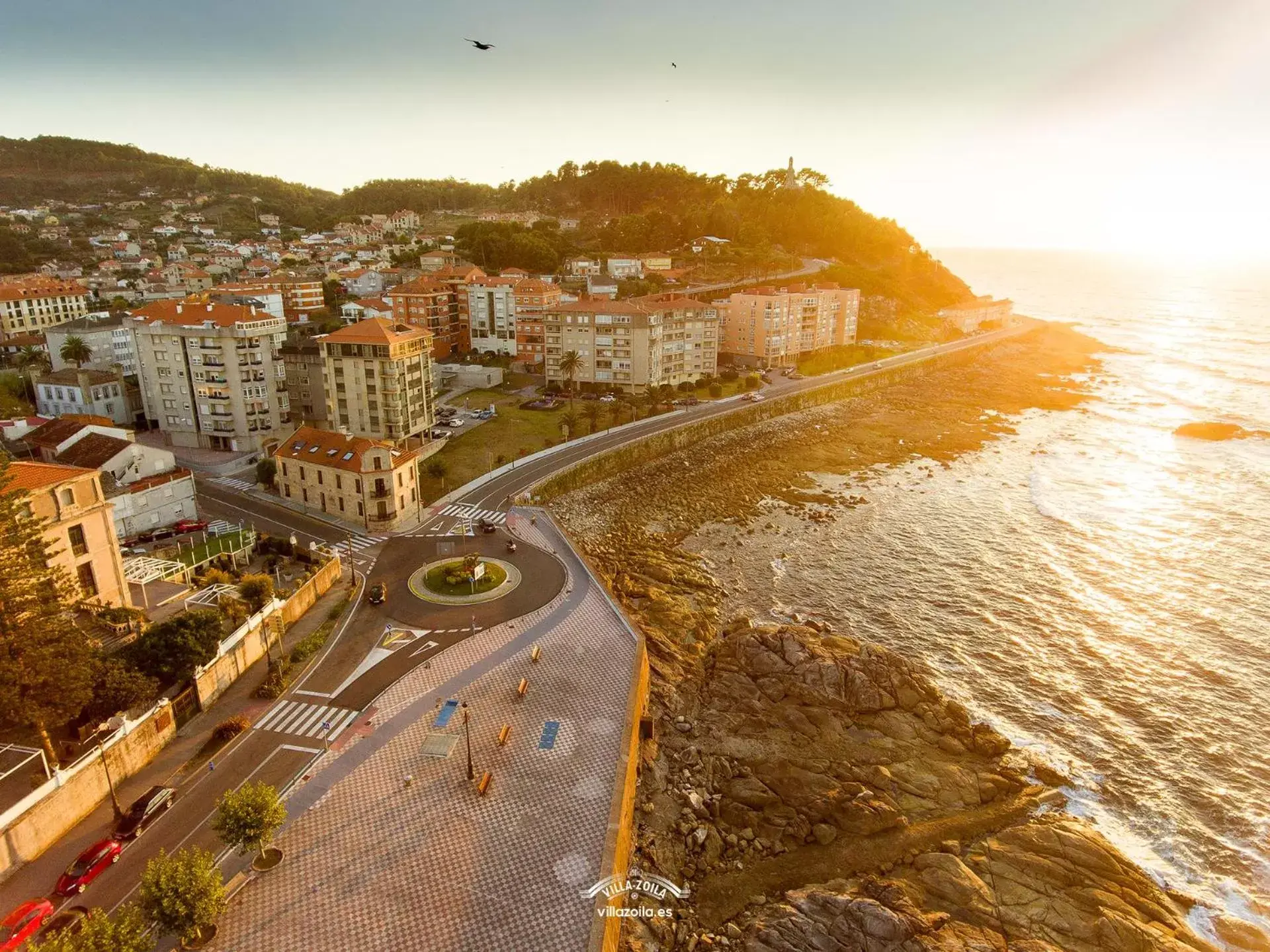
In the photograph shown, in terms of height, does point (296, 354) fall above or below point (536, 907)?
above

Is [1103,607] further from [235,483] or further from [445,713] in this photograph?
[235,483]

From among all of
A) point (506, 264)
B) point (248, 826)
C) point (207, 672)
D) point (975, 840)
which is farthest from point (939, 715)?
point (506, 264)

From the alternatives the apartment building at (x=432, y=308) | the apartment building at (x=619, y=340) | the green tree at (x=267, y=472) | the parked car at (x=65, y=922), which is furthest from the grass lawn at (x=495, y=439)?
the parked car at (x=65, y=922)

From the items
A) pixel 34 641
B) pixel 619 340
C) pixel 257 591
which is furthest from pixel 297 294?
pixel 34 641

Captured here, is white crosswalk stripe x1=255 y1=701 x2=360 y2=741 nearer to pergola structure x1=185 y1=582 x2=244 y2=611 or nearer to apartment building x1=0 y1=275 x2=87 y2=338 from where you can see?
pergola structure x1=185 y1=582 x2=244 y2=611

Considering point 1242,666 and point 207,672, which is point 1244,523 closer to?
point 1242,666

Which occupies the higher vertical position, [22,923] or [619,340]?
[619,340]

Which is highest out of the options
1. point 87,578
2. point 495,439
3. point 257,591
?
point 87,578
